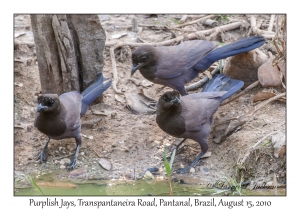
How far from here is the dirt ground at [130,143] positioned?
678cm

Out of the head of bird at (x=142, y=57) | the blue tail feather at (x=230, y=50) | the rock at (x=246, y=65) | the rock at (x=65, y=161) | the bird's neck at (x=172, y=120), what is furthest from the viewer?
the rock at (x=246, y=65)

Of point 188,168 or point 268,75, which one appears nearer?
point 188,168

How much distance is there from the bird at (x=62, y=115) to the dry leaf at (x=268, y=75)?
2.29m

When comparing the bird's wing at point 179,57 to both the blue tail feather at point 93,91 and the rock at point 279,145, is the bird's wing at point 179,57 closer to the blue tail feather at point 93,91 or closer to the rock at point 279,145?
the blue tail feather at point 93,91

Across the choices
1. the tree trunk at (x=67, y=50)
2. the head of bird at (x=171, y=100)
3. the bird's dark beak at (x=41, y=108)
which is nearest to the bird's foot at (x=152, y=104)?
the tree trunk at (x=67, y=50)

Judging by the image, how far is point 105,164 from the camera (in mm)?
7094

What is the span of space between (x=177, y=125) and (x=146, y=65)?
1.27m

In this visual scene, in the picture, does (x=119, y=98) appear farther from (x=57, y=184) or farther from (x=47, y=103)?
(x=57, y=184)

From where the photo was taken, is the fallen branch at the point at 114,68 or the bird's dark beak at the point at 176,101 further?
the fallen branch at the point at 114,68

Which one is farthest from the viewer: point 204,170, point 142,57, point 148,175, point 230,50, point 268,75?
point 230,50

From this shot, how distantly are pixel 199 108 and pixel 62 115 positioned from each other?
164cm

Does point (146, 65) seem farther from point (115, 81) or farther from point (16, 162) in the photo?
point (16, 162)

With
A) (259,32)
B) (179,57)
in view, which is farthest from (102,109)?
(259,32)
